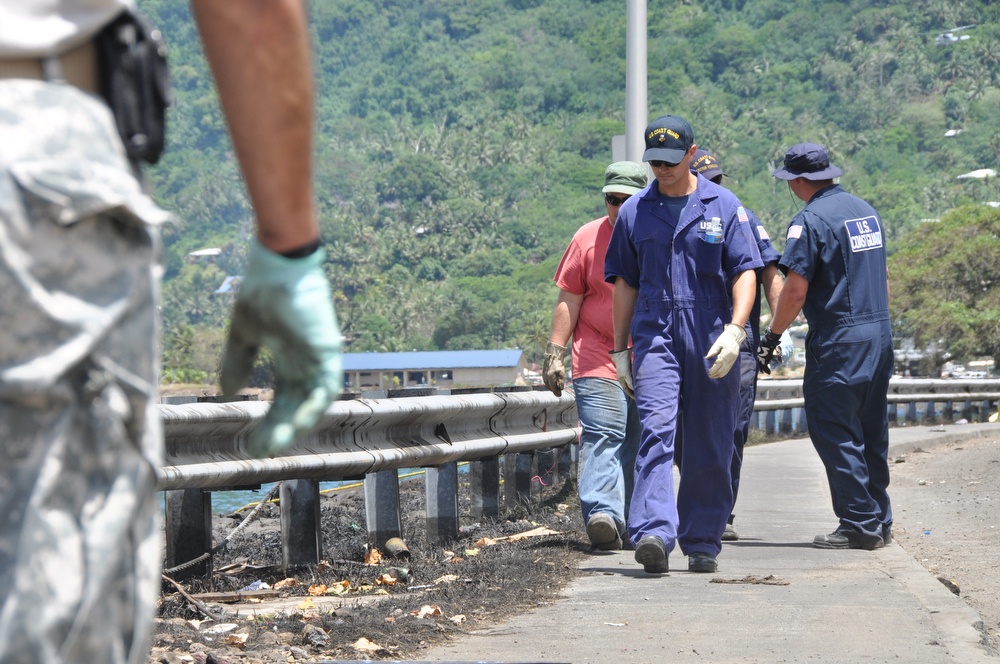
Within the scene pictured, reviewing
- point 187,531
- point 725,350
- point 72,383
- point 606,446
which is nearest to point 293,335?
point 72,383

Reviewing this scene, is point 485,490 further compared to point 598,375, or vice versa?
point 485,490

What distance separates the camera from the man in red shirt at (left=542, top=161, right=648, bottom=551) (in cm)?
786

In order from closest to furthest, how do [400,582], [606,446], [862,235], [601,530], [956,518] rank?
[400,582], [601,530], [606,446], [862,235], [956,518]

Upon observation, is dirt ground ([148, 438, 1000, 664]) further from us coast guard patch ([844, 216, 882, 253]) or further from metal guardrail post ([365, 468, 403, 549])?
us coast guard patch ([844, 216, 882, 253])

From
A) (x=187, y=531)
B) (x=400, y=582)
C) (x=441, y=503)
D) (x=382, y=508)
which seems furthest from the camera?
(x=441, y=503)

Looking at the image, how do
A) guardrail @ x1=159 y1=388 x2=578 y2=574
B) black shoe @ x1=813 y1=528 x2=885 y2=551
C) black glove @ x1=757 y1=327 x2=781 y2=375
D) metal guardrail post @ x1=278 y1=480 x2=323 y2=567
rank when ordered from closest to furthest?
1. guardrail @ x1=159 y1=388 x2=578 y2=574
2. metal guardrail post @ x1=278 y1=480 x2=323 y2=567
3. black shoe @ x1=813 y1=528 x2=885 y2=551
4. black glove @ x1=757 y1=327 x2=781 y2=375

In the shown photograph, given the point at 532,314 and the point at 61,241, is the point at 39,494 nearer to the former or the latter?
the point at 61,241

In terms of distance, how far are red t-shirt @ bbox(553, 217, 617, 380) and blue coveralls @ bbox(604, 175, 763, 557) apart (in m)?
0.93

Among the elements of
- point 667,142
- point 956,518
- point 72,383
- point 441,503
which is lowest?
point 956,518

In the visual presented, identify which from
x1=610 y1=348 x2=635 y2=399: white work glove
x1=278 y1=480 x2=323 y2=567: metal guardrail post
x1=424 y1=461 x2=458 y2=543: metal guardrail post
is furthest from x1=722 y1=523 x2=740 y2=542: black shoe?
x1=278 y1=480 x2=323 y2=567: metal guardrail post

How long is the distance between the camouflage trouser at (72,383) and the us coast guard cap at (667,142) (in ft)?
→ 18.3

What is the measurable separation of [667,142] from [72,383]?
581 cm

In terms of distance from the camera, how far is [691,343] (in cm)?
723

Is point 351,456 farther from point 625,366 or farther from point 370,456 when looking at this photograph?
point 625,366
